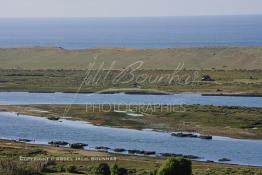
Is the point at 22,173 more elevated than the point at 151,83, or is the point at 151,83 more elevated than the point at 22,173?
the point at 151,83

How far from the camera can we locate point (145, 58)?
155500 millimetres

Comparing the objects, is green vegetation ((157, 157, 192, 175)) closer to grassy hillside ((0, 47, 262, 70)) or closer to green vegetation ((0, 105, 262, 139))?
green vegetation ((0, 105, 262, 139))

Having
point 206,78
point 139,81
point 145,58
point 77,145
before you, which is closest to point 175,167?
point 77,145

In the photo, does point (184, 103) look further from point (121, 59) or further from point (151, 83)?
point (121, 59)

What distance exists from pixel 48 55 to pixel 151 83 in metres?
48.2

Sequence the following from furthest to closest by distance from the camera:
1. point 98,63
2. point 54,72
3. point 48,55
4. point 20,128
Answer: point 48,55
point 98,63
point 54,72
point 20,128

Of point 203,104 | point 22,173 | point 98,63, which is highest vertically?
point 98,63

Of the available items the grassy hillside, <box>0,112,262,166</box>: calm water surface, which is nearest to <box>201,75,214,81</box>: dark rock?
the grassy hillside

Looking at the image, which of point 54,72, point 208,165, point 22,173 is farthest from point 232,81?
point 22,173

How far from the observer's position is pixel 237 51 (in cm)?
15488

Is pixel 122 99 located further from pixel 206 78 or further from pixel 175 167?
pixel 175 167

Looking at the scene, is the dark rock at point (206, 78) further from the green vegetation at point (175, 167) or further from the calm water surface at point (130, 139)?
the green vegetation at point (175, 167)

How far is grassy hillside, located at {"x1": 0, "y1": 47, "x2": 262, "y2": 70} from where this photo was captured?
148 meters

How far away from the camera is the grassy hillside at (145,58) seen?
148 meters
